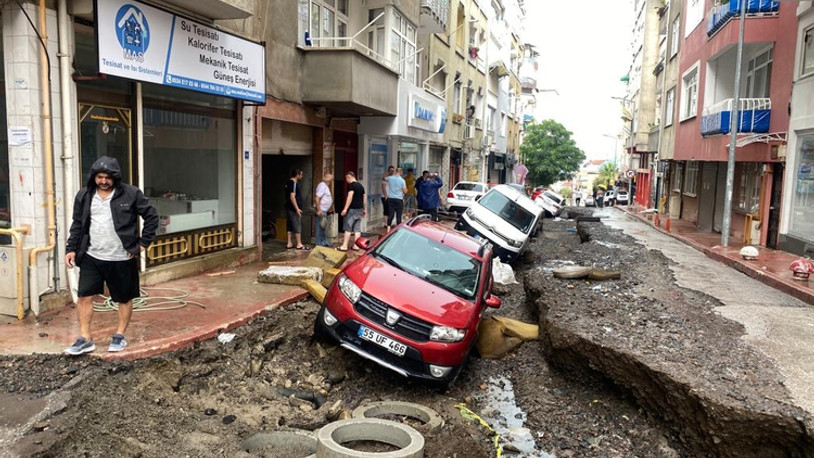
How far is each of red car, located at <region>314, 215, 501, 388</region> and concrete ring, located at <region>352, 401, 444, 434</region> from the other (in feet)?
1.09

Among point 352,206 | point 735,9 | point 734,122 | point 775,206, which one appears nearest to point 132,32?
point 352,206

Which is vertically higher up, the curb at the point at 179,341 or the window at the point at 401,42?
the window at the point at 401,42

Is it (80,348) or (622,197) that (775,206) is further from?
(622,197)

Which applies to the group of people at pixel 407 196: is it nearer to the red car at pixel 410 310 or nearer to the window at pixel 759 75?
the red car at pixel 410 310

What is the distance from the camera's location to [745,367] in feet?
17.5

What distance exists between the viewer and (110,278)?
5.38 metres

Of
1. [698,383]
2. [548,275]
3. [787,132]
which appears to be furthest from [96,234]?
[787,132]

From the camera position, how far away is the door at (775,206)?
14.7 meters

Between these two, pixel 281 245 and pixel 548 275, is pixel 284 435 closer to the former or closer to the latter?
pixel 548 275

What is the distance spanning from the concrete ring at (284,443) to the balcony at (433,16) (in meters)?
16.1

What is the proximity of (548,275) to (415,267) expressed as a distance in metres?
3.87

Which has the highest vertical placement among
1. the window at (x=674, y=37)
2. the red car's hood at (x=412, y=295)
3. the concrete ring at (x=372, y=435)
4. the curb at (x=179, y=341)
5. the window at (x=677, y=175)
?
the window at (x=674, y=37)

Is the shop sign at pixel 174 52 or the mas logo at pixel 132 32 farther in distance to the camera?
the mas logo at pixel 132 32

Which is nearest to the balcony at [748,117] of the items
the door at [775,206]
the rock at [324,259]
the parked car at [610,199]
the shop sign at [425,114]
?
the door at [775,206]
